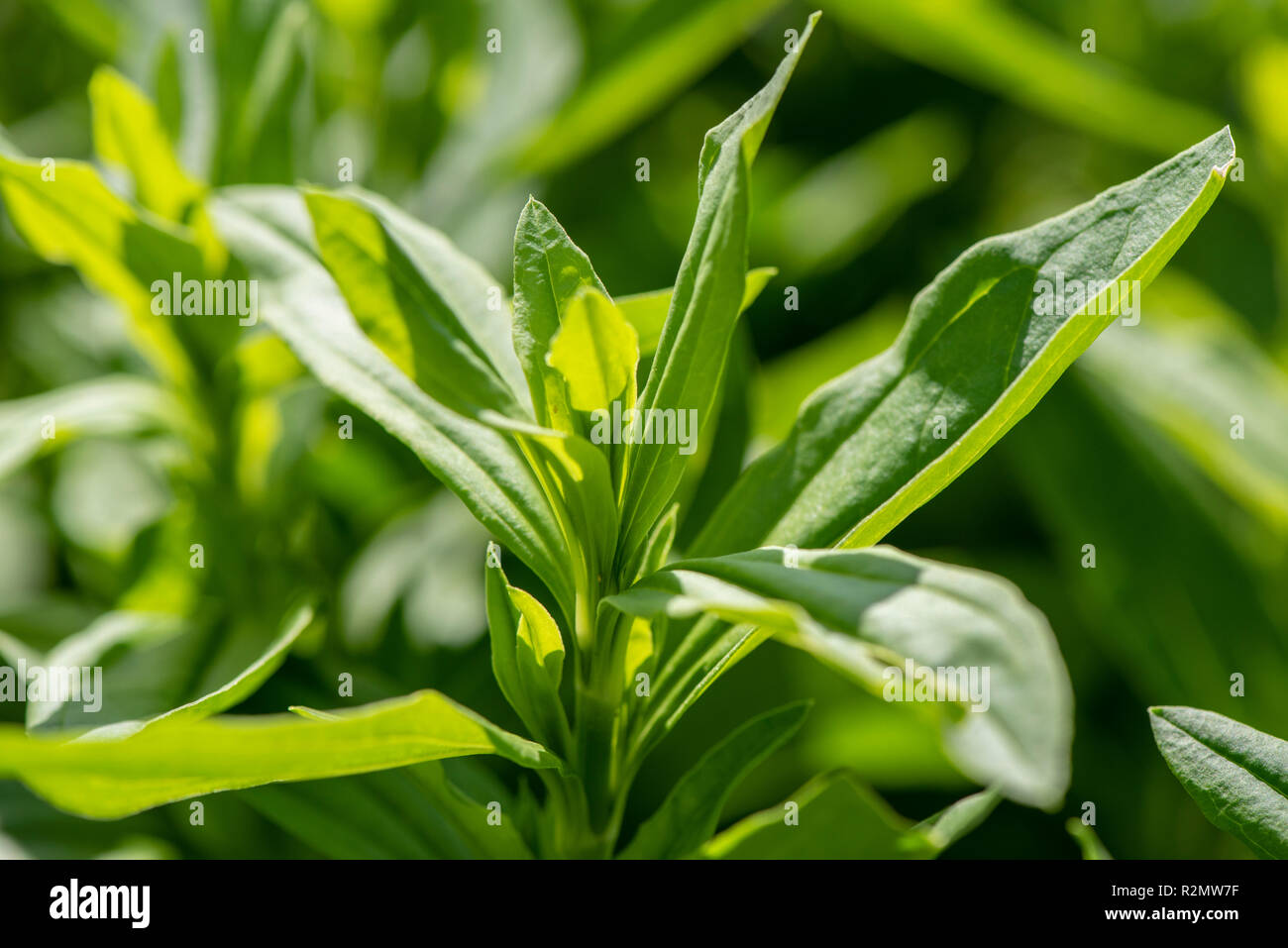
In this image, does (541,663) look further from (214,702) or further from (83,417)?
(83,417)

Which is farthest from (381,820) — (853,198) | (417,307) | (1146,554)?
(853,198)

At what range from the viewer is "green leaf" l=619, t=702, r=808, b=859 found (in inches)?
34.7

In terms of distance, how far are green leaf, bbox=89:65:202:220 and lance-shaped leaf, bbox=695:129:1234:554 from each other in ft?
2.45

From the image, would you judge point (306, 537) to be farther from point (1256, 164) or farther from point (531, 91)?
point (1256, 164)

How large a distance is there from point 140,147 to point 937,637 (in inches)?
40.0

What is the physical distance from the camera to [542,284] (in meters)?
0.82

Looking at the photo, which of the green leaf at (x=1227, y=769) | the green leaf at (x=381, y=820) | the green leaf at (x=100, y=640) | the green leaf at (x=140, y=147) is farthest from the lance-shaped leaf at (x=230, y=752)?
the green leaf at (x=140, y=147)

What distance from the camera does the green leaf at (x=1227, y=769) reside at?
33.6 inches

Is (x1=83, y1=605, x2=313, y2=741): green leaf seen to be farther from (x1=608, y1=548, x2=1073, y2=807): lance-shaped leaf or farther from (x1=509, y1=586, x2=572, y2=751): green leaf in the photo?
(x1=608, y1=548, x2=1073, y2=807): lance-shaped leaf

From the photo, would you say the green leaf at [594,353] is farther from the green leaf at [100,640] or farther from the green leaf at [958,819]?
the green leaf at [100,640]

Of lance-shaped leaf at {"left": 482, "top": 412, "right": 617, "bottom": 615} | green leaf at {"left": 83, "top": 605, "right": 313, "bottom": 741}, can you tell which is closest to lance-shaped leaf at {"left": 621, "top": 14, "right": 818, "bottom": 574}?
lance-shaped leaf at {"left": 482, "top": 412, "right": 617, "bottom": 615}

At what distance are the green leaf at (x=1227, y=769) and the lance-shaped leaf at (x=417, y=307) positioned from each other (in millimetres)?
567

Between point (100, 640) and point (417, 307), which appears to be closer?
point (417, 307)
